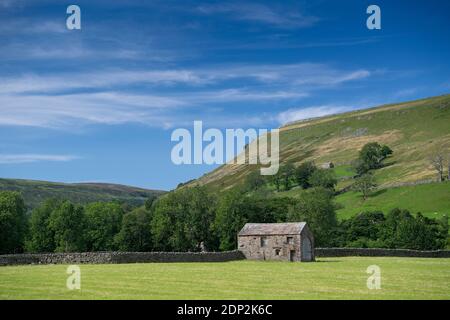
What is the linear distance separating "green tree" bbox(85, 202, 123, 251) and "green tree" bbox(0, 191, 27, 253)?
1233 centimetres

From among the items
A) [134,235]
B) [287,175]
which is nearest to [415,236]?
[134,235]

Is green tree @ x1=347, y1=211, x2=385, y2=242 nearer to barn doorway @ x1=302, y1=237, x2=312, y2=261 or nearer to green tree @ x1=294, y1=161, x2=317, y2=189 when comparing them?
barn doorway @ x1=302, y1=237, x2=312, y2=261

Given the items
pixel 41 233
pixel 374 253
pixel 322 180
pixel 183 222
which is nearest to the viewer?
pixel 374 253

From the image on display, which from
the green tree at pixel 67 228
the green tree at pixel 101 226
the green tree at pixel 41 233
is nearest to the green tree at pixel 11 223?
the green tree at pixel 41 233

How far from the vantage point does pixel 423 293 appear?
27453mm

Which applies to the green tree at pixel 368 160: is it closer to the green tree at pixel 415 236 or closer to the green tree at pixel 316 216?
the green tree at pixel 415 236

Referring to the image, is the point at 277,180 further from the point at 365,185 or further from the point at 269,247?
the point at 269,247

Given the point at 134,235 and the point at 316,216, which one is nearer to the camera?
the point at 316,216

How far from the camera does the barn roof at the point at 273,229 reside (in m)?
67.1

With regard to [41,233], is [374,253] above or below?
below

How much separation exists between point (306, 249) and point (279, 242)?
3272 millimetres

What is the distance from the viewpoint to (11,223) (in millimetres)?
80812

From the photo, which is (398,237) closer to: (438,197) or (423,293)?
(438,197)
